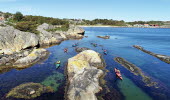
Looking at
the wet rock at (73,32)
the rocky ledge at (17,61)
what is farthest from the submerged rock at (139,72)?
the wet rock at (73,32)

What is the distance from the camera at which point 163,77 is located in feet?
108

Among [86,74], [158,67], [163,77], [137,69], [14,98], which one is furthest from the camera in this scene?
[158,67]

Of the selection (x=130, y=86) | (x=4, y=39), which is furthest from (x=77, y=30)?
(x=130, y=86)

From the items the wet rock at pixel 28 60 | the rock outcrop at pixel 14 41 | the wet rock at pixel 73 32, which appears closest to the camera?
the wet rock at pixel 28 60

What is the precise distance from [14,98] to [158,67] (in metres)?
38.2

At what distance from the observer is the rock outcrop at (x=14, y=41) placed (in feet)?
170

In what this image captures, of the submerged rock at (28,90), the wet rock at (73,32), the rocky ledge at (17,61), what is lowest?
the submerged rock at (28,90)

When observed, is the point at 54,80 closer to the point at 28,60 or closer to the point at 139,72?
the point at 28,60

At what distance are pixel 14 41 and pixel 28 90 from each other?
36.8 meters

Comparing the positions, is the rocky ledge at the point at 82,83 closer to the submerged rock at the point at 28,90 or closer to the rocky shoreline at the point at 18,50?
the submerged rock at the point at 28,90

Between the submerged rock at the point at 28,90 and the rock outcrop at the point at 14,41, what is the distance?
27.2 m

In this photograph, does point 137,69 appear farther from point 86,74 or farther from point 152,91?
point 86,74

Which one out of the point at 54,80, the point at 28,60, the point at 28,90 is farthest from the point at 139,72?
the point at 28,60

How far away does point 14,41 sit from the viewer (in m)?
54.9
